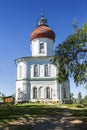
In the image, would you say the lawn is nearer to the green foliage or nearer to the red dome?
the green foliage

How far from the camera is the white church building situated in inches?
2025

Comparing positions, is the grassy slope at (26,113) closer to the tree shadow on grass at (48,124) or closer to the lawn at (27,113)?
the lawn at (27,113)

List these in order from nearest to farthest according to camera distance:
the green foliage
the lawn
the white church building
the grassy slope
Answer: the lawn
the grassy slope
the green foliage
the white church building

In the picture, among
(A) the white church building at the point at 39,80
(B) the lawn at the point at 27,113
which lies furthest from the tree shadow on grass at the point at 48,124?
(A) the white church building at the point at 39,80

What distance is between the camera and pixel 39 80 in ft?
171

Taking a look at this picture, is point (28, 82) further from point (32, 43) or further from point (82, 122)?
point (82, 122)

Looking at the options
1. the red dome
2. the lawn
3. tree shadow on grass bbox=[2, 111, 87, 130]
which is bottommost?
tree shadow on grass bbox=[2, 111, 87, 130]

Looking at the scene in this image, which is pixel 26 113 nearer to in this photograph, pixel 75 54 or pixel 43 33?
pixel 75 54

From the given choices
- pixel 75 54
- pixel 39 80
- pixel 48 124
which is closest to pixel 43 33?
pixel 39 80

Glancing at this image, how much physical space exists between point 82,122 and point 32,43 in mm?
37271

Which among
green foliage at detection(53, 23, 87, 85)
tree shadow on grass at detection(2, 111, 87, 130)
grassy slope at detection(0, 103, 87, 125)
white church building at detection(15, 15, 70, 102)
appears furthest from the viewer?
white church building at detection(15, 15, 70, 102)

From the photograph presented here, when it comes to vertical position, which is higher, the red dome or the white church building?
the red dome

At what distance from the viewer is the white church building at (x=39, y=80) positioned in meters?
51.4

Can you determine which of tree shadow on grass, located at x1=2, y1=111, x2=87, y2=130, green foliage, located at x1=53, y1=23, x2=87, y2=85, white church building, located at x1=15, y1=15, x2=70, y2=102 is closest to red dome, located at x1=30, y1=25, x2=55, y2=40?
white church building, located at x1=15, y1=15, x2=70, y2=102
